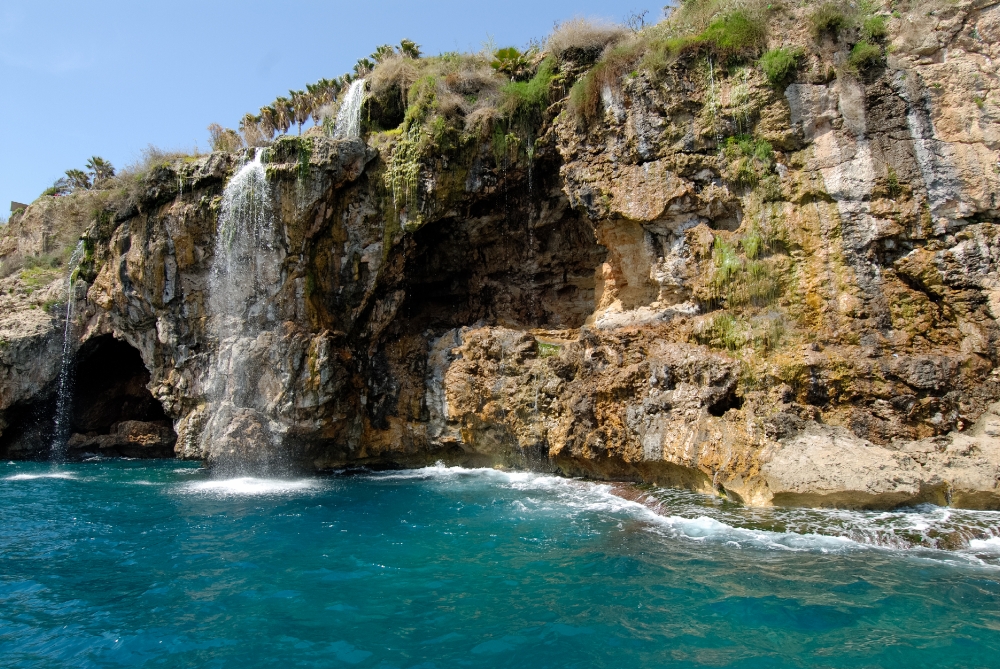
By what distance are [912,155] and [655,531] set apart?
888 cm

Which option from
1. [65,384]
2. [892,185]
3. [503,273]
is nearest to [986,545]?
[892,185]

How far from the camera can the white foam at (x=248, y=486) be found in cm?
1409

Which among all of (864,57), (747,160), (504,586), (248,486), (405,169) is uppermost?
(864,57)

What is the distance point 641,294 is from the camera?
1509 centimetres

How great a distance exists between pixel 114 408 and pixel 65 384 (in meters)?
2.25

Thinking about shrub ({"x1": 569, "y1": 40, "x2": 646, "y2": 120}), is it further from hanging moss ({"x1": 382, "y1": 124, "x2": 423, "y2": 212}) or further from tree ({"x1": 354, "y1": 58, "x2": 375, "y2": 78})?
tree ({"x1": 354, "y1": 58, "x2": 375, "y2": 78})

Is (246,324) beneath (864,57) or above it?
beneath

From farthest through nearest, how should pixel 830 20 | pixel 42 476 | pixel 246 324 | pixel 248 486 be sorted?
pixel 42 476 → pixel 246 324 → pixel 248 486 → pixel 830 20

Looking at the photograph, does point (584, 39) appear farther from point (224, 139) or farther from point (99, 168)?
point (99, 168)

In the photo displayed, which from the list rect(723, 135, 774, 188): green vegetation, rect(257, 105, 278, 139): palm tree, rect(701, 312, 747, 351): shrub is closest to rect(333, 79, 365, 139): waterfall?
rect(257, 105, 278, 139): palm tree

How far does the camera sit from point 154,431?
22406 millimetres

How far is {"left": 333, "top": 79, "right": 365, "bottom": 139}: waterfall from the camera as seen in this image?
1759 cm

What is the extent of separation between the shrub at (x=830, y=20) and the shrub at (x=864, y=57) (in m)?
Answer: 0.58

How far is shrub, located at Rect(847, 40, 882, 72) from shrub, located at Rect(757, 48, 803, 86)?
3.39ft
